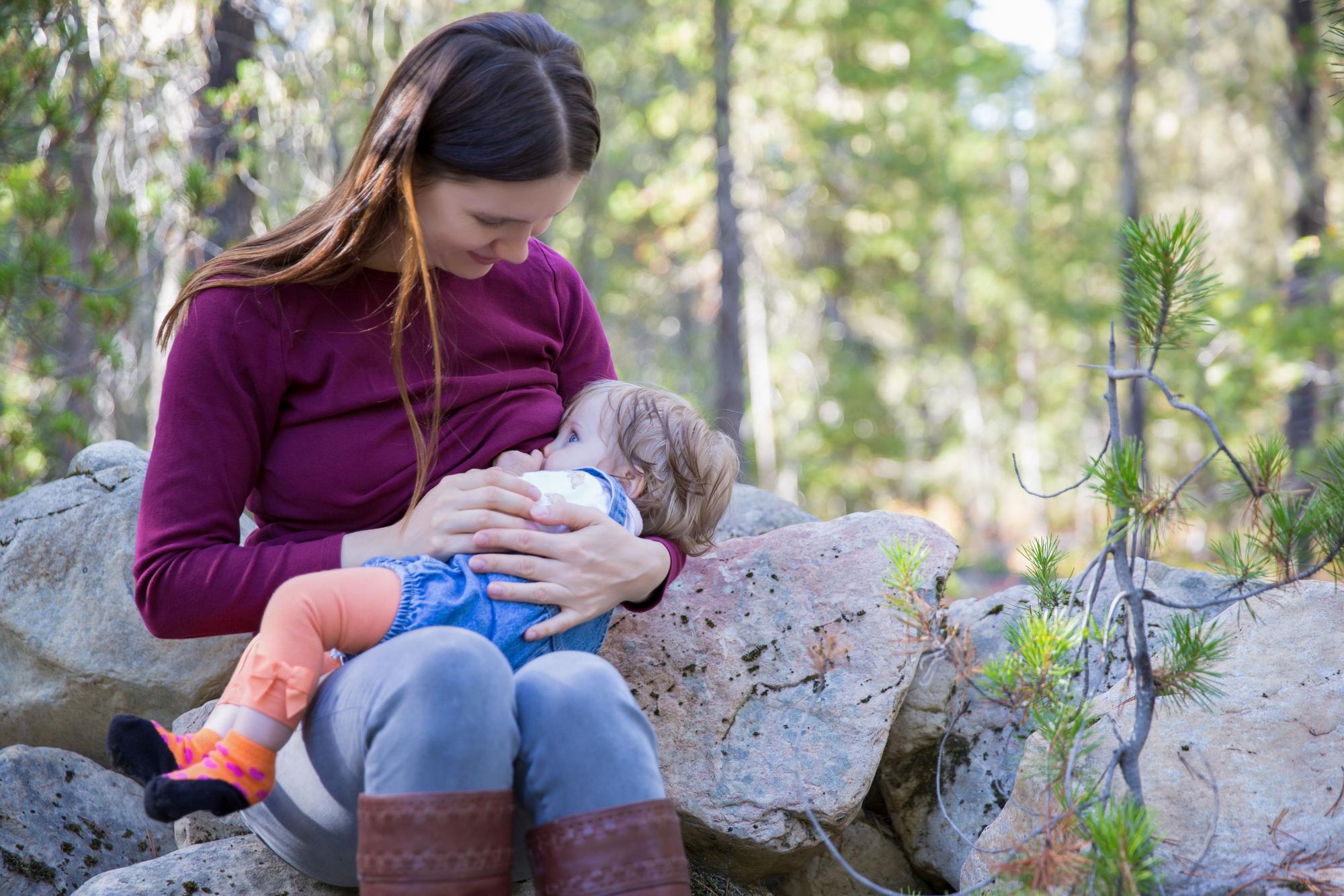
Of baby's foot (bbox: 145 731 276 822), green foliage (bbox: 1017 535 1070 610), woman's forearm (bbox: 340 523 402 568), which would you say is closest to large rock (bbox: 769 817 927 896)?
green foliage (bbox: 1017 535 1070 610)

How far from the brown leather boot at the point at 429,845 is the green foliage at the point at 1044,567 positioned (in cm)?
119

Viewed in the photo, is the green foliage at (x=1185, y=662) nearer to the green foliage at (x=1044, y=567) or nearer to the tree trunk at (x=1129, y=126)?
the green foliage at (x=1044, y=567)

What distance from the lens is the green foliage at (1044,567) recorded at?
2.14 metres

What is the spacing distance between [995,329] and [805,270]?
997 cm

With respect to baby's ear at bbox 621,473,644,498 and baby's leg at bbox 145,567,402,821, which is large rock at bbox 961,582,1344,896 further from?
baby's leg at bbox 145,567,402,821

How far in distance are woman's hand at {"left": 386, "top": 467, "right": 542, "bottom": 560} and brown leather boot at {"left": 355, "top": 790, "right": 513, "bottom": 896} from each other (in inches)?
21.6

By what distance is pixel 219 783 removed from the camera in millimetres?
1578

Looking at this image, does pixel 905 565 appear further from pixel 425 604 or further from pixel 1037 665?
pixel 425 604

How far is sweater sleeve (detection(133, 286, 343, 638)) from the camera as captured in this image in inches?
75.8

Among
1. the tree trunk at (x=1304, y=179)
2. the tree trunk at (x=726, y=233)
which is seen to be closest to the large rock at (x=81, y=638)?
the tree trunk at (x=726, y=233)

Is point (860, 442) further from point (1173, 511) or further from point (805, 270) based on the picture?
point (1173, 511)

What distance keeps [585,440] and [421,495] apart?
44cm

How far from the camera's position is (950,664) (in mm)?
2723

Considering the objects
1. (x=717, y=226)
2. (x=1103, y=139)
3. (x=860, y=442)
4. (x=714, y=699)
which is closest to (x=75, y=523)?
(x=714, y=699)
